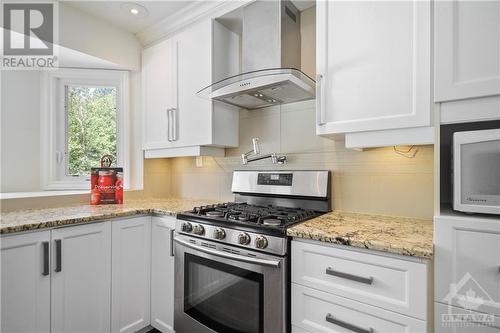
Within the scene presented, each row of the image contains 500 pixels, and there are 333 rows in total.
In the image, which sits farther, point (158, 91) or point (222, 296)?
point (158, 91)

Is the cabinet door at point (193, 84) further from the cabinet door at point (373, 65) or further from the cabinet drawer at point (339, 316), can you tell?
the cabinet drawer at point (339, 316)

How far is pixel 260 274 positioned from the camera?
1.32 meters

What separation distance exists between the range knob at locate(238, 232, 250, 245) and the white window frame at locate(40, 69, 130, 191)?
1.59 m

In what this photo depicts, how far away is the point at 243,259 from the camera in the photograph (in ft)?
4.49

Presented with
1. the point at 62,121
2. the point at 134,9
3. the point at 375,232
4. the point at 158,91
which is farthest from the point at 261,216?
the point at 62,121

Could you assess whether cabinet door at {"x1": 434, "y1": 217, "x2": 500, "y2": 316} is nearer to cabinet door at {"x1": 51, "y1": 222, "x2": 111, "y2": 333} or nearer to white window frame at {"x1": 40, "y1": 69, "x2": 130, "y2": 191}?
Answer: cabinet door at {"x1": 51, "y1": 222, "x2": 111, "y2": 333}

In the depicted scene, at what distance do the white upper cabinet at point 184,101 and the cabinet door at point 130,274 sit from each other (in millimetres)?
691

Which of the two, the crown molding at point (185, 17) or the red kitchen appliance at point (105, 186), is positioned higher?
the crown molding at point (185, 17)

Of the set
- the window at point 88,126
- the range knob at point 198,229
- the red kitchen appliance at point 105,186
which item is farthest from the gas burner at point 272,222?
the window at point 88,126

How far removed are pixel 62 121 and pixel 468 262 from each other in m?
2.90

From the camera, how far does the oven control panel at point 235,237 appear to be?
1.27m

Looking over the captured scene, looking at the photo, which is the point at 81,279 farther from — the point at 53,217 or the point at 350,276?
the point at 350,276

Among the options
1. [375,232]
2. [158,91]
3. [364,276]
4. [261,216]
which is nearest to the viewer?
[364,276]

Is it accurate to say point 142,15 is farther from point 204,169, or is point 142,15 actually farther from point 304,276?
point 304,276
